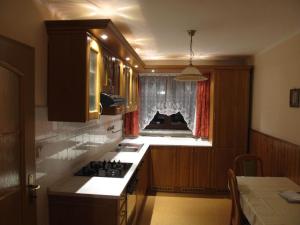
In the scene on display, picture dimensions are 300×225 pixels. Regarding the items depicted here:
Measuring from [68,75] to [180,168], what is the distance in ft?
9.28

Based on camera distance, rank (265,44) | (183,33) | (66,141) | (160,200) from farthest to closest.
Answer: (160,200) → (265,44) → (183,33) → (66,141)

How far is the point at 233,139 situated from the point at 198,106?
0.91 m

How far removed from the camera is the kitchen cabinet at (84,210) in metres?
2.02

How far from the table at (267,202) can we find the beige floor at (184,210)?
3.31 ft

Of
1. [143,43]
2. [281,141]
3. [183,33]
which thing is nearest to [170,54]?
[143,43]

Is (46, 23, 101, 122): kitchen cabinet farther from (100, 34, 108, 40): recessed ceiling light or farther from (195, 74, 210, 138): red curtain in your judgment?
(195, 74, 210, 138): red curtain

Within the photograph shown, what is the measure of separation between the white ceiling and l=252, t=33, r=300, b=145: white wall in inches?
7.2

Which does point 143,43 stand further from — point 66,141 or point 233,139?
point 233,139

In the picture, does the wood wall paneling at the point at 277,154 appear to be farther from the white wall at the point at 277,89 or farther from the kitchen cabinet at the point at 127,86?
the kitchen cabinet at the point at 127,86

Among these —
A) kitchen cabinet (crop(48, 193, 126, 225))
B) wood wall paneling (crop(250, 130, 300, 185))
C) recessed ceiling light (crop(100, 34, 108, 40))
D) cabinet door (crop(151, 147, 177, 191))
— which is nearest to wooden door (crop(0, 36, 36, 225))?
kitchen cabinet (crop(48, 193, 126, 225))

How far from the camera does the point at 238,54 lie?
4215mm

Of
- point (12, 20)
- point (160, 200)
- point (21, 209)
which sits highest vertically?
point (12, 20)

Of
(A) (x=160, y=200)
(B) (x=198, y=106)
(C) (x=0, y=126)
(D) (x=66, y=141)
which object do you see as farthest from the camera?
(B) (x=198, y=106)

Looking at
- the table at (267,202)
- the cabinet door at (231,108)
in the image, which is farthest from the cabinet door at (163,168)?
the table at (267,202)
